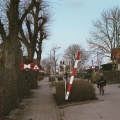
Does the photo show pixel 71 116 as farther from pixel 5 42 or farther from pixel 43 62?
pixel 43 62

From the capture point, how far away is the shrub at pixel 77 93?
19475 millimetres

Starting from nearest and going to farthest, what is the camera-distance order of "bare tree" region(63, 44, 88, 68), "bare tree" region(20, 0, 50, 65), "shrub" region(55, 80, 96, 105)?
"shrub" region(55, 80, 96, 105)
"bare tree" region(20, 0, 50, 65)
"bare tree" region(63, 44, 88, 68)

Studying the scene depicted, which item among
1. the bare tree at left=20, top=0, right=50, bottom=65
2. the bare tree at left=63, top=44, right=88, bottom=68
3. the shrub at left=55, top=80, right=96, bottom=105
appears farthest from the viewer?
the bare tree at left=63, top=44, right=88, bottom=68

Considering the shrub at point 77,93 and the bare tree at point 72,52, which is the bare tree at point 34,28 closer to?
the shrub at point 77,93

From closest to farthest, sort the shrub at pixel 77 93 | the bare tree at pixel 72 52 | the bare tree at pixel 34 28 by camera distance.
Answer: the shrub at pixel 77 93
the bare tree at pixel 34 28
the bare tree at pixel 72 52

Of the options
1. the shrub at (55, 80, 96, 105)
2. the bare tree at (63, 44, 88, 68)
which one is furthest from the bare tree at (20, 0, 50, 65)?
the bare tree at (63, 44, 88, 68)

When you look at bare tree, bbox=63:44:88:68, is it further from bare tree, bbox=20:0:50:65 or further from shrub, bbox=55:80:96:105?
shrub, bbox=55:80:96:105

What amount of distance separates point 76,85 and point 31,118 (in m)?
7.01

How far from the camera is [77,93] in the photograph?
19719 millimetres

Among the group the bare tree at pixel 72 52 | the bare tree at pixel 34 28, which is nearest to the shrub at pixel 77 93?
the bare tree at pixel 34 28

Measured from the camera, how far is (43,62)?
139 m

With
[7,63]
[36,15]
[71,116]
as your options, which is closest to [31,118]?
[71,116]

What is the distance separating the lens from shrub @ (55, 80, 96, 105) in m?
19.5

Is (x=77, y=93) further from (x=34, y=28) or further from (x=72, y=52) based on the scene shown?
(x=72, y=52)
